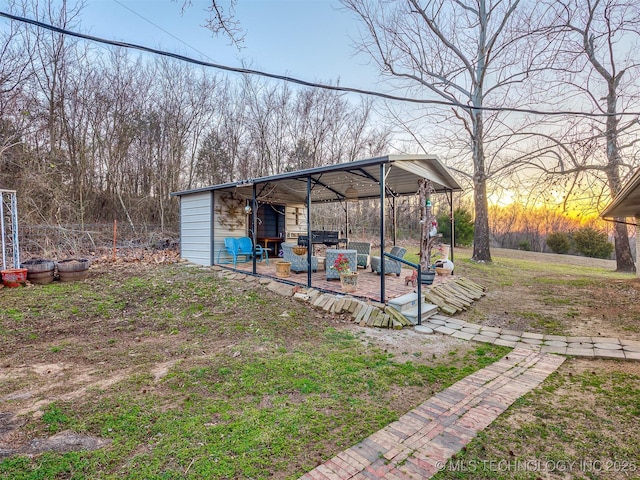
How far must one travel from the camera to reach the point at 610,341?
13.1 feet

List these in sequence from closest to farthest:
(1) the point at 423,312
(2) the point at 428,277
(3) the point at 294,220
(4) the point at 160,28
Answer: (4) the point at 160,28 → (1) the point at 423,312 → (2) the point at 428,277 → (3) the point at 294,220

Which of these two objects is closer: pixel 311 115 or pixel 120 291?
pixel 120 291

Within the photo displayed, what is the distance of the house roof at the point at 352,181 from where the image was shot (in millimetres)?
5516

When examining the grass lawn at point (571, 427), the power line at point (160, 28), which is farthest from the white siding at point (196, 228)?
the grass lawn at point (571, 427)

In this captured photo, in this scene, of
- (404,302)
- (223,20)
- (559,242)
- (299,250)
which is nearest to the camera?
(223,20)

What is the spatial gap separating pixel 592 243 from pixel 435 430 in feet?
68.3

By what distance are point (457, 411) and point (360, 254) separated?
581 cm

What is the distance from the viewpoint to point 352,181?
764 centimetres

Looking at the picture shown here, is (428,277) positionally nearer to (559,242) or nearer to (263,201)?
(263,201)

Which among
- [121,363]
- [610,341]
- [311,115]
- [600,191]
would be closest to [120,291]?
[121,363]

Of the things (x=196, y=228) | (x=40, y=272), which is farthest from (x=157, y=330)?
(x=196, y=228)

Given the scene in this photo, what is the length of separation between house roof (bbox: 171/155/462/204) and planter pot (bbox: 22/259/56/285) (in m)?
3.64

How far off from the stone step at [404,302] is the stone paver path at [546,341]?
367 millimetres

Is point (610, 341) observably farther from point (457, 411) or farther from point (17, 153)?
point (17, 153)
